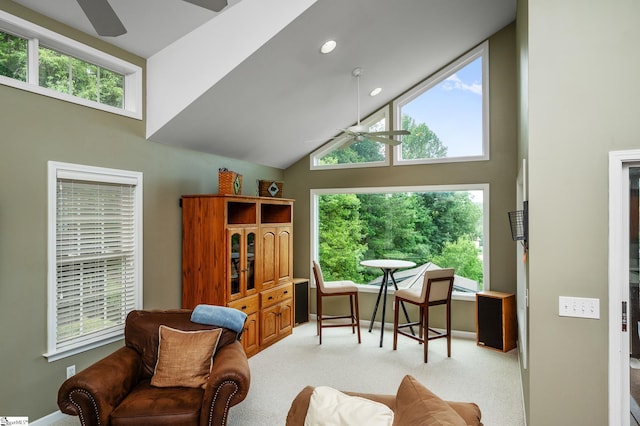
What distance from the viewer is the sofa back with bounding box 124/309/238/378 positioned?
9.21 ft

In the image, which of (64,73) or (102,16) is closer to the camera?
(102,16)

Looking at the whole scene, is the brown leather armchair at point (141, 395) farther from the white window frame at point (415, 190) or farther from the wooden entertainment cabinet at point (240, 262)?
the white window frame at point (415, 190)

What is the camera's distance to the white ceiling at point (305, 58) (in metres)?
3.13

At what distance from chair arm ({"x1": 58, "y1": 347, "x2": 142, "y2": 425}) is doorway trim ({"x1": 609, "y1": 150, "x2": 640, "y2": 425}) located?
276 cm

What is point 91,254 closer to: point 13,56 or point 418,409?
point 13,56

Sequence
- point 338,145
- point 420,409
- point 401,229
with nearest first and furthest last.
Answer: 1. point 420,409
2. point 401,229
3. point 338,145

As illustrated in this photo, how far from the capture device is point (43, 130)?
2809 millimetres

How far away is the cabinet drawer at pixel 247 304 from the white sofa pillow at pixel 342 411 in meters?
2.45

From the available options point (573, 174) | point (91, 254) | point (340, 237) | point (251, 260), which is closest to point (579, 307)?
point (573, 174)

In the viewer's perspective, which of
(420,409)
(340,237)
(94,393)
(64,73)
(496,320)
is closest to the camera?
(420,409)

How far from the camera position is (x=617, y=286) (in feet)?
6.44

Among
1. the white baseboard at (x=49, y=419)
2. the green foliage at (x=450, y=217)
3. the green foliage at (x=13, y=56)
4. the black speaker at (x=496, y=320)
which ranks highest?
the green foliage at (x=13, y=56)

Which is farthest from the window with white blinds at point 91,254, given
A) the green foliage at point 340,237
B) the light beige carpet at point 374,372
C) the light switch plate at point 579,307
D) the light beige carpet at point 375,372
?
the light switch plate at point 579,307

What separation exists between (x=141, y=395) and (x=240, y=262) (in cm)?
183
